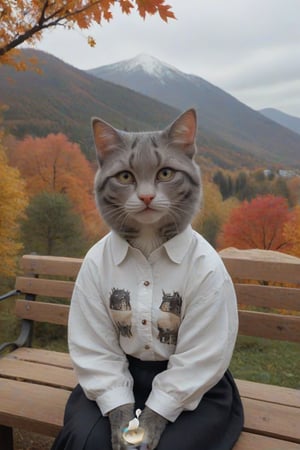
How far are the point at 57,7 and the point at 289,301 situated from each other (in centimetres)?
192

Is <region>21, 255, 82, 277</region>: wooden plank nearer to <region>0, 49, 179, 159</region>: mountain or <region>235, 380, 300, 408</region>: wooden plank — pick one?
<region>235, 380, 300, 408</region>: wooden plank

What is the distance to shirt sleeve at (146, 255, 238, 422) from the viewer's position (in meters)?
1.15

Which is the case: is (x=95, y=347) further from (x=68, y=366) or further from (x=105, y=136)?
(x=68, y=366)

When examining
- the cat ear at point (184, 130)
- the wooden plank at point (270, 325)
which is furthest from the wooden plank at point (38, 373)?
the cat ear at point (184, 130)

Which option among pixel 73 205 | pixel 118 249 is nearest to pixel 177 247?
pixel 118 249

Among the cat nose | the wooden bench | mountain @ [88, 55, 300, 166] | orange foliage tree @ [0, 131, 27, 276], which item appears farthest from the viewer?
mountain @ [88, 55, 300, 166]

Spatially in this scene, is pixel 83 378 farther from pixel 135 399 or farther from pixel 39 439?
pixel 39 439

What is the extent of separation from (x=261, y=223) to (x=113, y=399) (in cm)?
960

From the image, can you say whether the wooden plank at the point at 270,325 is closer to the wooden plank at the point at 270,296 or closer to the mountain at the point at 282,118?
the wooden plank at the point at 270,296

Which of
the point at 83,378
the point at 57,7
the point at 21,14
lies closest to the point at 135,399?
the point at 83,378

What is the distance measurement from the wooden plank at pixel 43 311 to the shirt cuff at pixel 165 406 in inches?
44.6

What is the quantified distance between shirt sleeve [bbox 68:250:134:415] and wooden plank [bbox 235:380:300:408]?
0.72 m

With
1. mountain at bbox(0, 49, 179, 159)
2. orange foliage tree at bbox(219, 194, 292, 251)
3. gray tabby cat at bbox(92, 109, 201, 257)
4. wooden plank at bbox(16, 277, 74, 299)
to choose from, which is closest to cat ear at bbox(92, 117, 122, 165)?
gray tabby cat at bbox(92, 109, 201, 257)

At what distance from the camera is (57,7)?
197 centimetres
